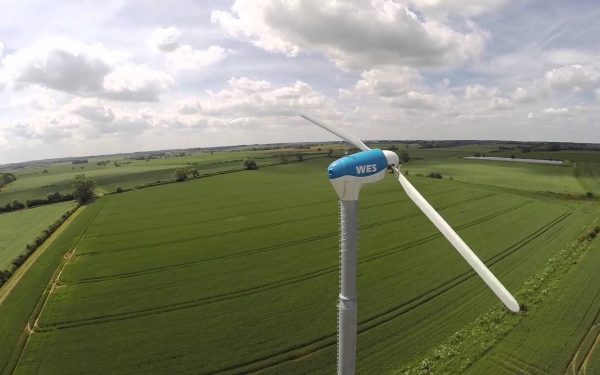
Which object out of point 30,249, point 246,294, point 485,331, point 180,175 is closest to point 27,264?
point 30,249

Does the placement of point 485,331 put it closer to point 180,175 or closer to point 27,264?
point 27,264

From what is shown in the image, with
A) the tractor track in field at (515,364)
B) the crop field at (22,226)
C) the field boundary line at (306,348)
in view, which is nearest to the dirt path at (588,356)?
the tractor track in field at (515,364)

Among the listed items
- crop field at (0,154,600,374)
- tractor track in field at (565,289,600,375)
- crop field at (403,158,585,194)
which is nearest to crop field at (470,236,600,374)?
tractor track in field at (565,289,600,375)

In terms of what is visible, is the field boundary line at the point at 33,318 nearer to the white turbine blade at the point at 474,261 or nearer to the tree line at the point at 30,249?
the tree line at the point at 30,249

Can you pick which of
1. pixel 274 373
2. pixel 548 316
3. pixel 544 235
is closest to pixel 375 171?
pixel 274 373

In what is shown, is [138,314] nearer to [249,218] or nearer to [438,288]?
[438,288]

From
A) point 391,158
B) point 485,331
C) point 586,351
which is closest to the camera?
point 391,158
